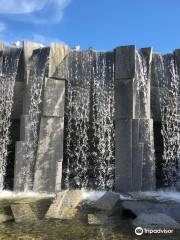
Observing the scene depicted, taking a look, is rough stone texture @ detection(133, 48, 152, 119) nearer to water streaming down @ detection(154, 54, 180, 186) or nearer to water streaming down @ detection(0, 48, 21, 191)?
water streaming down @ detection(154, 54, 180, 186)

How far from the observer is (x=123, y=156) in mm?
10688

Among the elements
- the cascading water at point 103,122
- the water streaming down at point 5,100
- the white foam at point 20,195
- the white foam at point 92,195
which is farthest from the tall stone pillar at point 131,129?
the water streaming down at point 5,100

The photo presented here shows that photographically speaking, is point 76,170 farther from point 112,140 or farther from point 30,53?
point 30,53

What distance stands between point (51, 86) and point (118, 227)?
495cm

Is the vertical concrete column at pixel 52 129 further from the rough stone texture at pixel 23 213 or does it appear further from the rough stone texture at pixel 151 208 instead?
the rough stone texture at pixel 151 208

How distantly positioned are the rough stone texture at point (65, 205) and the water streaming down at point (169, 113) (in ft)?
12.8

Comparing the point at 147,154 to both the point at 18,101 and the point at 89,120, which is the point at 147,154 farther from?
the point at 18,101

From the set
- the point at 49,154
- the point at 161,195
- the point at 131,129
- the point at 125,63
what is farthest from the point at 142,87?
the point at 49,154

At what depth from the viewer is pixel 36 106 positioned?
10703 mm

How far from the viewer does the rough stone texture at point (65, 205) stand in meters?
7.39

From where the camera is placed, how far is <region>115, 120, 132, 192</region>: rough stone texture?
34.7 feet

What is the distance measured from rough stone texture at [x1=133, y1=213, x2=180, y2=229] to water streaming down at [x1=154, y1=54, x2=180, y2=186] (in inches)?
185

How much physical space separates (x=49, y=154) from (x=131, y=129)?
2.11 meters

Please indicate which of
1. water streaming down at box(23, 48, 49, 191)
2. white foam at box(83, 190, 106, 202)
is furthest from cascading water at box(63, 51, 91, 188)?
white foam at box(83, 190, 106, 202)
